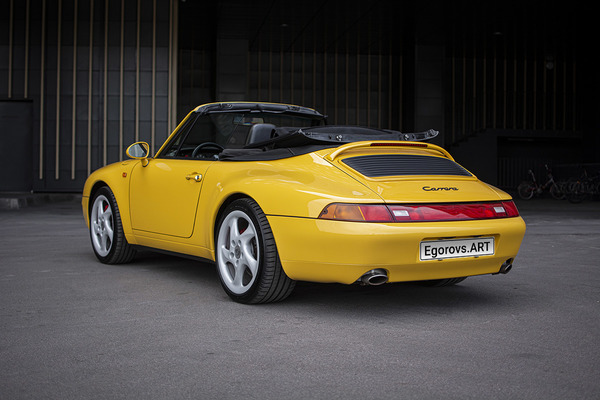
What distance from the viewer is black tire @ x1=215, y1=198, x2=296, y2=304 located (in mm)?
4293

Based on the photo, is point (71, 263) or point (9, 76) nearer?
point (71, 263)

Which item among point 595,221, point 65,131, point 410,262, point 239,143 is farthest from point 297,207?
point 65,131

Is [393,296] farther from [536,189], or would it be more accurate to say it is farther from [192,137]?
[536,189]

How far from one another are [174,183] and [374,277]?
6.59 feet

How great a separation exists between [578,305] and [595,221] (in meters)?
9.25

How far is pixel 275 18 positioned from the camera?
76.3ft

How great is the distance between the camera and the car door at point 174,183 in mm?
5141

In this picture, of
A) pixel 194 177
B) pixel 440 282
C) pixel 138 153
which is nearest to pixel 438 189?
pixel 440 282

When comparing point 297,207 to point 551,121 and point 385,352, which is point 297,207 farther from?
point 551,121

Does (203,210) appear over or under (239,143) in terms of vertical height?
under

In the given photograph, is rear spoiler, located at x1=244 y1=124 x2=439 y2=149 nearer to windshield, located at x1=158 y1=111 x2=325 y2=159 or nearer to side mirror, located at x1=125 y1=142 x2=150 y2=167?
windshield, located at x1=158 y1=111 x2=325 y2=159

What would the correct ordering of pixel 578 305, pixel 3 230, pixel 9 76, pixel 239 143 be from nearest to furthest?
pixel 578 305 → pixel 239 143 → pixel 3 230 → pixel 9 76

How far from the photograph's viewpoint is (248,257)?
446cm

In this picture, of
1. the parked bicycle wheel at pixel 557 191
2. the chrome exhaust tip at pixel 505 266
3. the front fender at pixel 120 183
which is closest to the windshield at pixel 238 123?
the front fender at pixel 120 183
